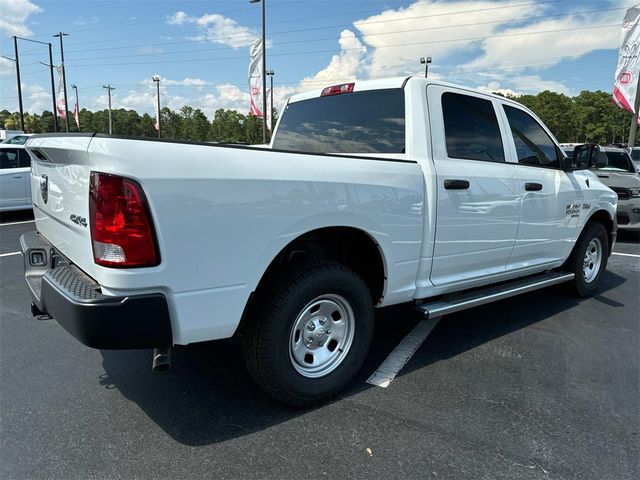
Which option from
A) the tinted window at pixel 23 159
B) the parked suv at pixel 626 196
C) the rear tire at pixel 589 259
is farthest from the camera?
the tinted window at pixel 23 159

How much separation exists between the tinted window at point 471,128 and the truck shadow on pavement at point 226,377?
4.98 feet

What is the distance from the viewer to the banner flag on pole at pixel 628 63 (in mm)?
15452

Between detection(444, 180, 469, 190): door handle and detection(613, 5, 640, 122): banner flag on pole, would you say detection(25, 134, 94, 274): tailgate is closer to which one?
detection(444, 180, 469, 190): door handle

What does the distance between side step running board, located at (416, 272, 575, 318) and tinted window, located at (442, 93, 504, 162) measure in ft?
3.51

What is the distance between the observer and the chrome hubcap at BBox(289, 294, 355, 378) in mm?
2799

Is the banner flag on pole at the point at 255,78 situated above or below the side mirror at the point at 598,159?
above

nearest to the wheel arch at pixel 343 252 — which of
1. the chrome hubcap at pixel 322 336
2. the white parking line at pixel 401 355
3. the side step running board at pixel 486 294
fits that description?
the chrome hubcap at pixel 322 336

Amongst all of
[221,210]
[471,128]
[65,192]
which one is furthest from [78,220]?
[471,128]

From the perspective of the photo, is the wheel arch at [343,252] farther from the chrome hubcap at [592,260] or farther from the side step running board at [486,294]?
the chrome hubcap at [592,260]

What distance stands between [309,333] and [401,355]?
3.59 feet

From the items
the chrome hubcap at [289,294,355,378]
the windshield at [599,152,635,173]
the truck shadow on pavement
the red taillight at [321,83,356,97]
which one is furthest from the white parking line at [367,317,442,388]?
the windshield at [599,152,635,173]

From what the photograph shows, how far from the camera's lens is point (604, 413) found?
284cm

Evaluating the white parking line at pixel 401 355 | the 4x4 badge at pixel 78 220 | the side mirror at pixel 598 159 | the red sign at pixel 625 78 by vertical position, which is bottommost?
the white parking line at pixel 401 355

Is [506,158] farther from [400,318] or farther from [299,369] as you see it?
[299,369]
